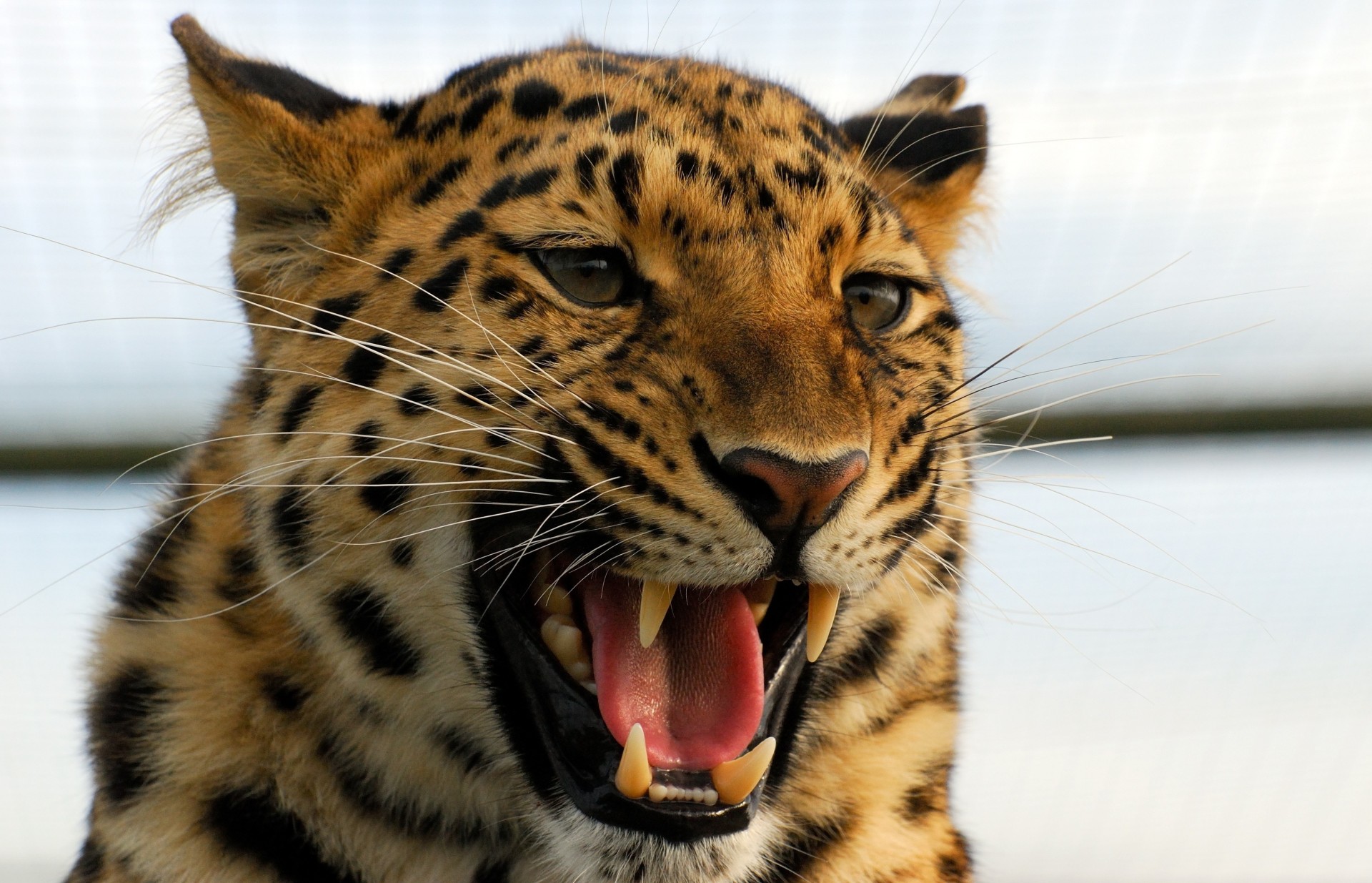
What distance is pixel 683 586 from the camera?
1.74 m

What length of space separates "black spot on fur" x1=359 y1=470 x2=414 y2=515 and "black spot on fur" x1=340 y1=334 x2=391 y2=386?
0.51 feet

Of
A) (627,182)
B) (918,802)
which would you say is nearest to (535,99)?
(627,182)

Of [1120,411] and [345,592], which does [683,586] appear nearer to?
[345,592]

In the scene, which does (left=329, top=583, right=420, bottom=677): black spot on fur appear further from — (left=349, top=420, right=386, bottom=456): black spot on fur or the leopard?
(left=349, top=420, right=386, bottom=456): black spot on fur

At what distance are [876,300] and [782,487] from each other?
690 millimetres

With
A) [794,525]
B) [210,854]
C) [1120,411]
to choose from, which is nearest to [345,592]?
[210,854]

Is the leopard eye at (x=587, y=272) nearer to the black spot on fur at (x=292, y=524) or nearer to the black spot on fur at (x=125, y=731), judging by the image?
the black spot on fur at (x=292, y=524)

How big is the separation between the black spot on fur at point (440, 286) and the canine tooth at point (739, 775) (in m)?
0.81

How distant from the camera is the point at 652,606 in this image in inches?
65.2

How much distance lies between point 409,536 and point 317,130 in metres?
0.77

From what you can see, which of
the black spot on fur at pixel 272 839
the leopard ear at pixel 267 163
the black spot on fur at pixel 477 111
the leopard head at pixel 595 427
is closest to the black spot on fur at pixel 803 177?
the leopard head at pixel 595 427

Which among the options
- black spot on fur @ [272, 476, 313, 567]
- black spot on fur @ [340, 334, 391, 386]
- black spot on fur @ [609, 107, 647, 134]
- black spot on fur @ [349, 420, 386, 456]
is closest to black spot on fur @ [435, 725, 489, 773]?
black spot on fur @ [272, 476, 313, 567]

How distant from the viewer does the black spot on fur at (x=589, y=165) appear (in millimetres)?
1882

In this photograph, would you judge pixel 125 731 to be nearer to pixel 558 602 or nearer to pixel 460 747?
pixel 460 747
